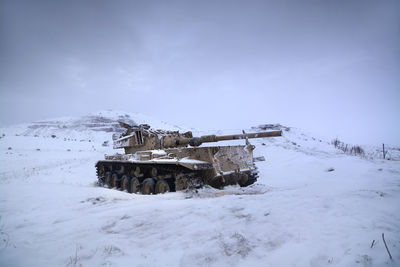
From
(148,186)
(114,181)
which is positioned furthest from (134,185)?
(114,181)

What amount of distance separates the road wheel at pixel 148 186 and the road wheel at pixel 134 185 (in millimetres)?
393

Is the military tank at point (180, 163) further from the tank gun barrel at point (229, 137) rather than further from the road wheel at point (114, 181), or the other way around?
the road wheel at point (114, 181)

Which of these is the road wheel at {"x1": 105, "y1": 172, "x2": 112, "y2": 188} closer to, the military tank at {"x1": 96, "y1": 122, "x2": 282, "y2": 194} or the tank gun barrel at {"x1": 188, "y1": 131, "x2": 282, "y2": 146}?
the military tank at {"x1": 96, "y1": 122, "x2": 282, "y2": 194}

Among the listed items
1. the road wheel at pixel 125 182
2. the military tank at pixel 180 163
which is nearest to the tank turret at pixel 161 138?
the military tank at pixel 180 163

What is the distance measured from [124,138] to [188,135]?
272cm

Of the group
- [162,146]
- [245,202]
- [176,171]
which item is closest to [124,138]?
[162,146]

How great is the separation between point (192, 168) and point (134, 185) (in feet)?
12.5

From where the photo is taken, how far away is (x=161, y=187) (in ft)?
22.0

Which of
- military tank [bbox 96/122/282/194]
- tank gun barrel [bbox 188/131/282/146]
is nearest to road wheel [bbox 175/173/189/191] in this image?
military tank [bbox 96/122/282/194]

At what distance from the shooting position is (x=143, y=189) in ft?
24.6

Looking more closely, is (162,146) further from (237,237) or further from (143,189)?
(237,237)

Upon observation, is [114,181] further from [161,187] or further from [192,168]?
[192,168]

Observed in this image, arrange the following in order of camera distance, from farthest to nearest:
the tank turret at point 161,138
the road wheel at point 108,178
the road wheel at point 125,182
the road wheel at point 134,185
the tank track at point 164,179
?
the road wheel at point 108,178 < the road wheel at point 125,182 < the road wheel at point 134,185 < the tank turret at point 161,138 < the tank track at point 164,179

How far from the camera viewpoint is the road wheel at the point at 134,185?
26.1 feet
